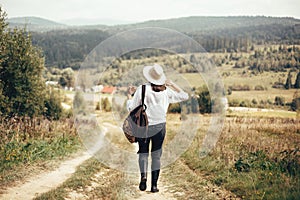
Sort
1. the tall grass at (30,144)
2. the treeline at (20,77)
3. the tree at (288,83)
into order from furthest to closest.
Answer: the tree at (288,83), the treeline at (20,77), the tall grass at (30,144)

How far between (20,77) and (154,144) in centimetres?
1489

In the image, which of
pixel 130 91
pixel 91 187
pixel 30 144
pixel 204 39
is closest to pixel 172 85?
pixel 130 91

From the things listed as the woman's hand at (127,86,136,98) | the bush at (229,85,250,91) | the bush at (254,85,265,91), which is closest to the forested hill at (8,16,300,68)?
the bush at (229,85,250,91)

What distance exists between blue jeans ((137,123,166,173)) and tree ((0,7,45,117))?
41.4 ft

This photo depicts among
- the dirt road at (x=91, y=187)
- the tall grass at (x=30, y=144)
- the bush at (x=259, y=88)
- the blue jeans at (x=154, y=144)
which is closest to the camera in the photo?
the blue jeans at (x=154, y=144)

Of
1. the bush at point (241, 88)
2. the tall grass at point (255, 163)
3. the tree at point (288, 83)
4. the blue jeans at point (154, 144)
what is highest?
the blue jeans at point (154, 144)

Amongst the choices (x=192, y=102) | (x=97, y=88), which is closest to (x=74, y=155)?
(x=97, y=88)

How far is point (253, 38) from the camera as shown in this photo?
86.6 meters

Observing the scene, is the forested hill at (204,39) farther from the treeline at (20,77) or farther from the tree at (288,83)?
the treeline at (20,77)

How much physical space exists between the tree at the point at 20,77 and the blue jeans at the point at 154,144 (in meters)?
12.6

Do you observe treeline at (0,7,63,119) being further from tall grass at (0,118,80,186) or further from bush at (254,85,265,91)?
bush at (254,85,265,91)

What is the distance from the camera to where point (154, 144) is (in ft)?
21.5

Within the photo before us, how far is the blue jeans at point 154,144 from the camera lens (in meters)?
6.43

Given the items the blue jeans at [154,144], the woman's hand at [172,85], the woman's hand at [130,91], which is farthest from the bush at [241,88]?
the woman's hand at [130,91]
